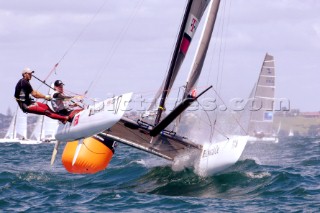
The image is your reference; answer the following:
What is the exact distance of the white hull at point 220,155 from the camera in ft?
44.3

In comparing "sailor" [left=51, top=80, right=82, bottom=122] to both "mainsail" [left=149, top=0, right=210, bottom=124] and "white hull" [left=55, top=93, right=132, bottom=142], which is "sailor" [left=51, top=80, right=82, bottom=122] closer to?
"white hull" [left=55, top=93, right=132, bottom=142]

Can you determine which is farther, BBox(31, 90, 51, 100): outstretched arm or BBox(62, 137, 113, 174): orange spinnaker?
BBox(62, 137, 113, 174): orange spinnaker

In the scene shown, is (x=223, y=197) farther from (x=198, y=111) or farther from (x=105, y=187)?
(x=198, y=111)

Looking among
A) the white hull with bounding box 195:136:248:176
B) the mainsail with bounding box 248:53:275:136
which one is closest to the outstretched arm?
the white hull with bounding box 195:136:248:176

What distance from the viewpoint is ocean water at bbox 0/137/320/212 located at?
10734 mm

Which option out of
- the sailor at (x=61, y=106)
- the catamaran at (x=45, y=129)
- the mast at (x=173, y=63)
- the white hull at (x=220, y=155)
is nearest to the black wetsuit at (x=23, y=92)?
the sailor at (x=61, y=106)

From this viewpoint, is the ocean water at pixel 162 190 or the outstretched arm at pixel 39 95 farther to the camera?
the outstretched arm at pixel 39 95

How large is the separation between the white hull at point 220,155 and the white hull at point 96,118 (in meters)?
2.55

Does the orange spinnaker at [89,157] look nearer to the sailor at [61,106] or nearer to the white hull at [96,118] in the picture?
the white hull at [96,118]

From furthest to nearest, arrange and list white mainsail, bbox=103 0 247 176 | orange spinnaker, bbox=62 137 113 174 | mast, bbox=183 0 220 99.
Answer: mast, bbox=183 0 220 99, orange spinnaker, bbox=62 137 113 174, white mainsail, bbox=103 0 247 176

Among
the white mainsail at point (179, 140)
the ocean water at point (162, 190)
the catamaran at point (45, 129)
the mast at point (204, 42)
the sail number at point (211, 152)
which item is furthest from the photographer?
the catamaran at point (45, 129)

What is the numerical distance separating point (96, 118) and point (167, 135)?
8.13 ft

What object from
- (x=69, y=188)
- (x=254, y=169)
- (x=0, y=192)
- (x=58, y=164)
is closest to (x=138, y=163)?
→ (x=58, y=164)

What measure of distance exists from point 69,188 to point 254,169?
14.3 feet
